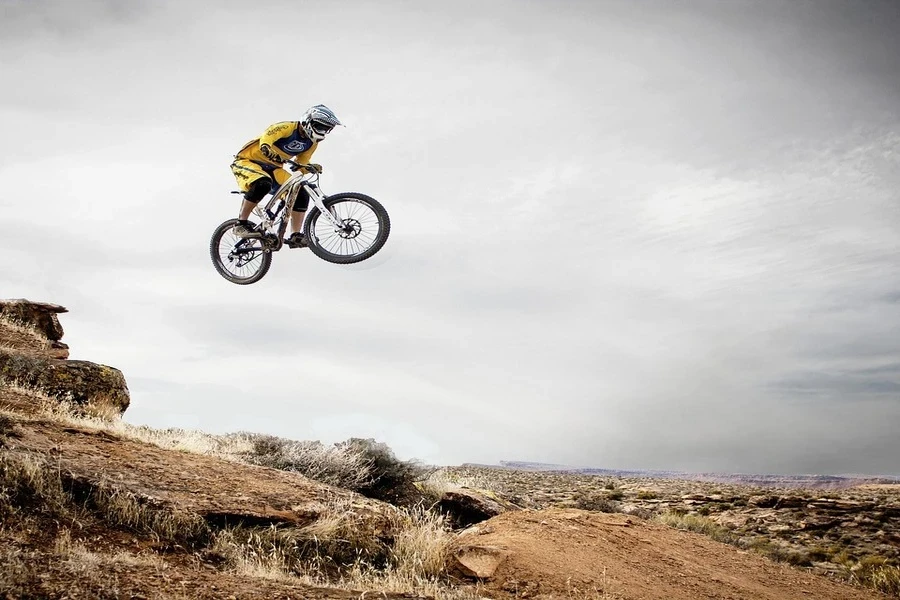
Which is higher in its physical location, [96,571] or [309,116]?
[309,116]

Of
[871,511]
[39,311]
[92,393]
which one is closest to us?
[92,393]

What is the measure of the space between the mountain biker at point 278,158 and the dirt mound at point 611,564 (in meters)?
6.27

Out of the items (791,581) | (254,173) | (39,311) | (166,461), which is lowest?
(791,581)

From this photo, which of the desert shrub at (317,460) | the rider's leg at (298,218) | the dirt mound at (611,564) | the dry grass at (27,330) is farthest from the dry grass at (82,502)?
the dry grass at (27,330)

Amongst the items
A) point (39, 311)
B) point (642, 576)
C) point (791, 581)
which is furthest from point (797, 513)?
point (39, 311)

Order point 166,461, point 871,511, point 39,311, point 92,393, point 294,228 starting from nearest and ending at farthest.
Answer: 1. point 166,461
2. point 294,228
3. point 92,393
4. point 871,511
5. point 39,311

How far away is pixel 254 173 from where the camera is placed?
1309 cm

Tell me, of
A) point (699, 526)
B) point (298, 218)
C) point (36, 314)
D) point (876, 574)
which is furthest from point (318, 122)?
point (36, 314)

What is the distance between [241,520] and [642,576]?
584 centimetres

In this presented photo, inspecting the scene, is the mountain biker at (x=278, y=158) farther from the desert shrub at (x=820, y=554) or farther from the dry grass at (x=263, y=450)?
the desert shrub at (x=820, y=554)

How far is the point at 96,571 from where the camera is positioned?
6.77m

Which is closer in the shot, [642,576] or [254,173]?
[642,576]

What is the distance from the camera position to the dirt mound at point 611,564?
941 cm

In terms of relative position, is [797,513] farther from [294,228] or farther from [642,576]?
[294,228]
